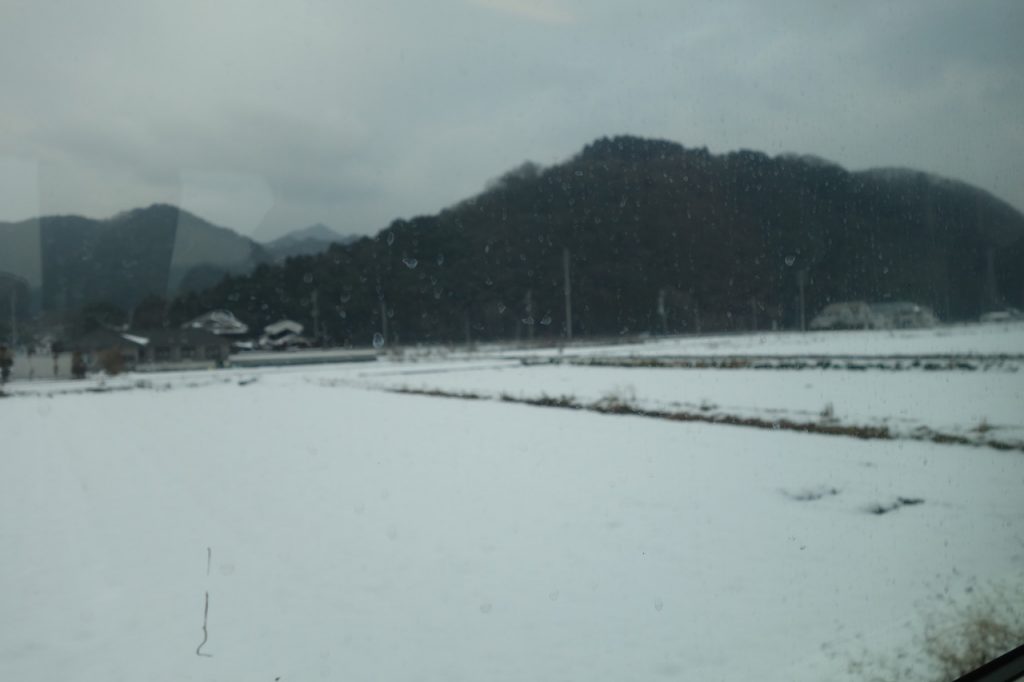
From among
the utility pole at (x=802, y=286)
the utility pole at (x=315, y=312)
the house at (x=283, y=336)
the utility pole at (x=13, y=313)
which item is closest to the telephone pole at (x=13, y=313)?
the utility pole at (x=13, y=313)

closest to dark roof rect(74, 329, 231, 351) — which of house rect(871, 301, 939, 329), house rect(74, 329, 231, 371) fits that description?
house rect(74, 329, 231, 371)

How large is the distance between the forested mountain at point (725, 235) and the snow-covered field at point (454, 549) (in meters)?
0.50

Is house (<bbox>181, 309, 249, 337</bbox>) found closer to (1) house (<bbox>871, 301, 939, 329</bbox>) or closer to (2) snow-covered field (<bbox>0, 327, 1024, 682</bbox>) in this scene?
(2) snow-covered field (<bbox>0, 327, 1024, 682</bbox>)

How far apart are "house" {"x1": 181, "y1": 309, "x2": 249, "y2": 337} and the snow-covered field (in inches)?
8.4

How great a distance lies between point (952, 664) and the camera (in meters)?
1.63

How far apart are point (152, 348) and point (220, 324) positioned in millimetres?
152

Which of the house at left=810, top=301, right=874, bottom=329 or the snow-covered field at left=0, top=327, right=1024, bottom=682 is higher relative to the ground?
the house at left=810, top=301, right=874, bottom=329

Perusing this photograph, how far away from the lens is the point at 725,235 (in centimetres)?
328

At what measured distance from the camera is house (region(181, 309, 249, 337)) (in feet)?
4.85

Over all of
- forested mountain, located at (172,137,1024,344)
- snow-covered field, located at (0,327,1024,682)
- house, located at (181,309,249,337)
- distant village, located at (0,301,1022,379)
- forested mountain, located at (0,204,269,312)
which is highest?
forested mountain, located at (172,137,1024,344)

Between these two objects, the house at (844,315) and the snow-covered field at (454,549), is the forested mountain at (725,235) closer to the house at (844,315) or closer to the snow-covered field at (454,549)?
the house at (844,315)

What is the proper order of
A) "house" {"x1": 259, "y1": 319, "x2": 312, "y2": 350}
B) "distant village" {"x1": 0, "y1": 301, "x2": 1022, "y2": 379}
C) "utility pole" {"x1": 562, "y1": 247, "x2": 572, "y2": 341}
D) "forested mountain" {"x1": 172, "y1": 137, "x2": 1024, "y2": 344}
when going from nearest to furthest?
"distant village" {"x1": 0, "y1": 301, "x2": 1022, "y2": 379} < "house" {"x1": 259, "y1": 319, "x2": 312, "y2": 350} < "forested mountain" {"x1": 172, "y1": 137, "x2": 1024, "y2": 344} < "utility pole" {"x1": 562, "y1": 247, "x2": 572, "y2": 341}

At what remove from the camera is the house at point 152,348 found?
132cm

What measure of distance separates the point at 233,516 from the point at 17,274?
3.86 feet
